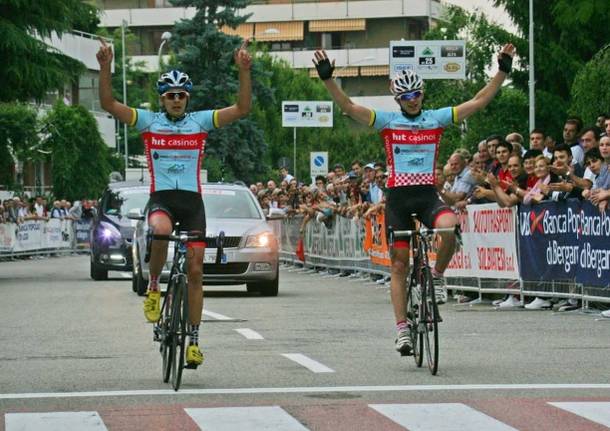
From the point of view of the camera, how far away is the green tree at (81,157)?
68731mm

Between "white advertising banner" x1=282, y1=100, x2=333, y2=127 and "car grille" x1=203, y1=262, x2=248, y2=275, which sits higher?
"white advertising banner" x1=282, y1=100, x2=333, y2=127

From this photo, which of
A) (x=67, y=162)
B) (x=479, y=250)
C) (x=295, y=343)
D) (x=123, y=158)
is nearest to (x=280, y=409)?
(x=295, y=343)

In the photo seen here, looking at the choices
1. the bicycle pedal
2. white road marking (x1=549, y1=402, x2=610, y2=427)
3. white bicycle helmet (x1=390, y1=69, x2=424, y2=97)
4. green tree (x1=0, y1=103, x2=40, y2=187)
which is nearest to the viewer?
white road marking (x1=549, y1=402, x2=610, y2=427)

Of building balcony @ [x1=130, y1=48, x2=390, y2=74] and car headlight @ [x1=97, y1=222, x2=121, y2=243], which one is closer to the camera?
car headlight @ [x1=97, y1=222, x2=121, y2=243]

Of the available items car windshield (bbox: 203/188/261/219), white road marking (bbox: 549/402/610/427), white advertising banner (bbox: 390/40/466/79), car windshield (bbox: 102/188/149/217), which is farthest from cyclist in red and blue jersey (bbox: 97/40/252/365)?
white advertising banner (bbox: 390/40/466/79)

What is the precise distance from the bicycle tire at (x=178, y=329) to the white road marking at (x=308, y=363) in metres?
1.15

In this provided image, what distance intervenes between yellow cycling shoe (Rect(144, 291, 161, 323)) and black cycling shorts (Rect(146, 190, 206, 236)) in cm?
53

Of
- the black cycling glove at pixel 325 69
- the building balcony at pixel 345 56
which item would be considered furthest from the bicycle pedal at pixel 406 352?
the building balcony at pixel 345 56

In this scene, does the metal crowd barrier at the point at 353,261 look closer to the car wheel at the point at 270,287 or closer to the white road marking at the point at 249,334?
the car wheel at the point at 270,287

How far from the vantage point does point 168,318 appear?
11.8 meters

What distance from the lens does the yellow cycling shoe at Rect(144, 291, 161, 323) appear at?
40.3 ft

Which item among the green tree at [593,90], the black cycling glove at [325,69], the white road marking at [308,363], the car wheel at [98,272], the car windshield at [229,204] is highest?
the green tree at [593,90]

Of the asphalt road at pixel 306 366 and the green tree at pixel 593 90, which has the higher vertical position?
the green tree at pixel 593 90

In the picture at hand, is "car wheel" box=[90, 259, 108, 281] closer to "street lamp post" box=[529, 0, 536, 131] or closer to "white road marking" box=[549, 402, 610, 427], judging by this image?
"white road marking" box=[549, 402, 610, 427]
